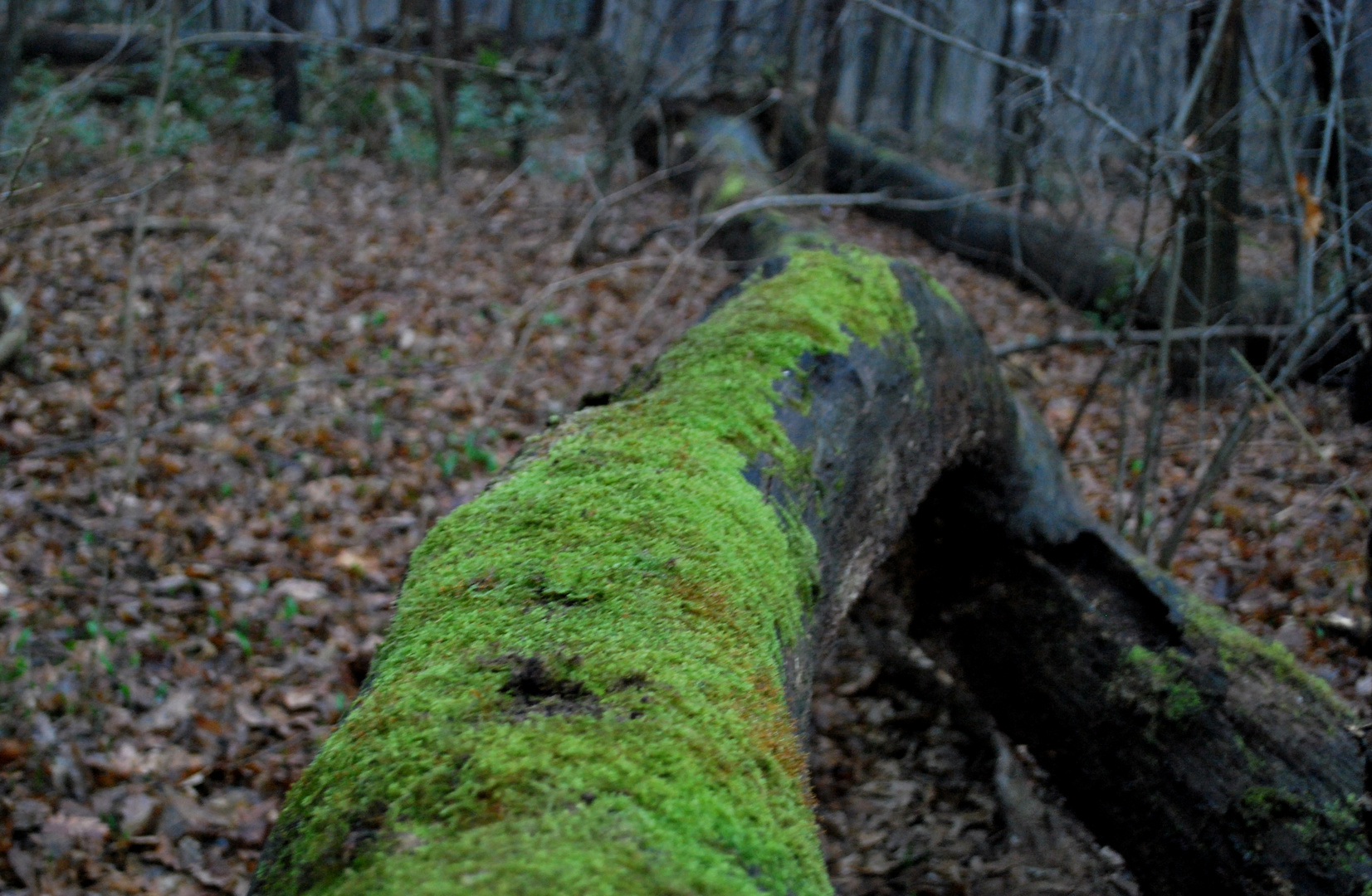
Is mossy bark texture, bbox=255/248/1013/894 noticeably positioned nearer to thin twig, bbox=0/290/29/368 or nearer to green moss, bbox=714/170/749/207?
thin twig, bbox=0/290/29/368

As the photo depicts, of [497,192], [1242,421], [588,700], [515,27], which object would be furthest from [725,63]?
[588,700]

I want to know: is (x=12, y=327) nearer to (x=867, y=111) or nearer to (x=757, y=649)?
(x=757, y=649)

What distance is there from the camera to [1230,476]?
5.95 meters

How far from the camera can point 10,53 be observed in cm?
966

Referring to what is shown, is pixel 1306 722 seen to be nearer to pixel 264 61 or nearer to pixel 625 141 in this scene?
pixel 625 141

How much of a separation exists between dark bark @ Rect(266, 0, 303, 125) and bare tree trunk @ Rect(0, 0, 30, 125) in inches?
120

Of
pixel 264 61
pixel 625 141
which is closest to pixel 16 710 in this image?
pixel 625 141

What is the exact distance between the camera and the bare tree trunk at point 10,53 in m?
9.55

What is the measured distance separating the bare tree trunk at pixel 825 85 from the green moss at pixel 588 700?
9672 millimetres

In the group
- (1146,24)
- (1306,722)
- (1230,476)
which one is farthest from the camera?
(1146,24)

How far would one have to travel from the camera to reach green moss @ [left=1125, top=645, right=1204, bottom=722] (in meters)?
2.92

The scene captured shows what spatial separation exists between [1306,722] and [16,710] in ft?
16.1

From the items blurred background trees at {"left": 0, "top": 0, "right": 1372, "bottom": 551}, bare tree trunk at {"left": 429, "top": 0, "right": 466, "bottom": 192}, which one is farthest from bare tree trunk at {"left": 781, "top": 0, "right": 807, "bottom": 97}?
bare tree trunk at {"left": 429, "top": 0, "right": 466, "bottom": 192}

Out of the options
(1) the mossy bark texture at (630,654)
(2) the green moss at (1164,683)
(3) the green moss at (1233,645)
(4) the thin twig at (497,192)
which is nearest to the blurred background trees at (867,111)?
(4) the thin twig at (497,192)
